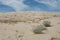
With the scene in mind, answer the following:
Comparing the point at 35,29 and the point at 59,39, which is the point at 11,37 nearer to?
the point at 35,29

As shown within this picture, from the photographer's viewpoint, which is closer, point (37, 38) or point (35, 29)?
point (37, 38)

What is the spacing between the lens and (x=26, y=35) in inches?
463

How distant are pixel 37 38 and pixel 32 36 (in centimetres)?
64

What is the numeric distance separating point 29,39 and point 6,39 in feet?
4.41

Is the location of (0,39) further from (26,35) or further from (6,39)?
(26,35)

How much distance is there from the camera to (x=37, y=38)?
35.6ft

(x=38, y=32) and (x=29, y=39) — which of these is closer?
(x=29, y=39)

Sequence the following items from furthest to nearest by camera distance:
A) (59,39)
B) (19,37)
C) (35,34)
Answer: (35,34), (19,37), (59,39)

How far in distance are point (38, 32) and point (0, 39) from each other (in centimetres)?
286

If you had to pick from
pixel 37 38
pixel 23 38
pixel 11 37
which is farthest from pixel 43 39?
pixel 11 37

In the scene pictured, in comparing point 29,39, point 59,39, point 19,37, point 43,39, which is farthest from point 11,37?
point 59,39

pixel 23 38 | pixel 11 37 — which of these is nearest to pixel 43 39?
pixel 23 38

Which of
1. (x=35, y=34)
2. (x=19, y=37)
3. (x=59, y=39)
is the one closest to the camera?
(x=59, y=39)

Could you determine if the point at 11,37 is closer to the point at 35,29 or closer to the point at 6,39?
the point at 6,39
